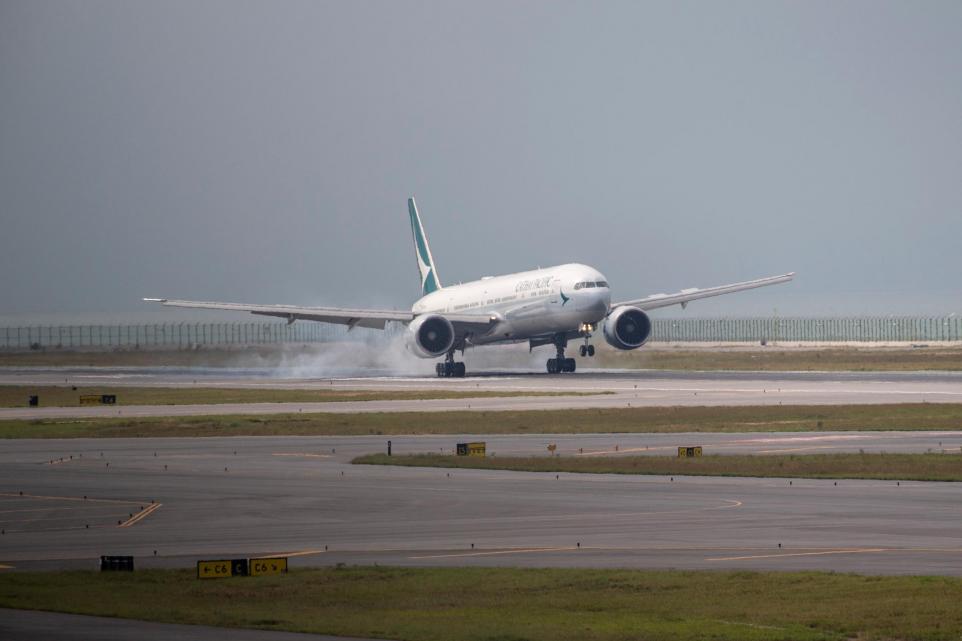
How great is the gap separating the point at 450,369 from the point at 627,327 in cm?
1204

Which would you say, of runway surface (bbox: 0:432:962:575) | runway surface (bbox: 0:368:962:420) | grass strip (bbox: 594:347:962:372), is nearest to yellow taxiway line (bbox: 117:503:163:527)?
runway surface (bbox: 0:432:962:575)

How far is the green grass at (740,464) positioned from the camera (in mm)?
41344

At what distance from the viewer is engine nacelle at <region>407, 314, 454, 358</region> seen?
336 feet

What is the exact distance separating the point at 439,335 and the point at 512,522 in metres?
70.1

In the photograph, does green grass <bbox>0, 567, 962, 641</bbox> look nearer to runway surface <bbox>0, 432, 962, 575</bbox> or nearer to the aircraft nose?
runway surface <bbox>0, 432, 962, 575</bbox>

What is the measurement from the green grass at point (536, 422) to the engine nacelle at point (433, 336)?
105 ft

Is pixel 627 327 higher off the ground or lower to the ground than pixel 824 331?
lower

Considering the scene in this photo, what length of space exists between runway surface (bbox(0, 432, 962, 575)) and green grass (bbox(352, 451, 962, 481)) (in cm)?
129

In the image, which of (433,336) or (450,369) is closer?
(433,336)

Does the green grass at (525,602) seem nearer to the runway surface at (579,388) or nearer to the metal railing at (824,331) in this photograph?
the runway surface at (579,388)

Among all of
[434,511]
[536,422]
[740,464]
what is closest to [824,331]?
[536,422]

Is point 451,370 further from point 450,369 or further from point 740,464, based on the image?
point 740,464

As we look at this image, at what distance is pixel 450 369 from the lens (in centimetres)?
10500

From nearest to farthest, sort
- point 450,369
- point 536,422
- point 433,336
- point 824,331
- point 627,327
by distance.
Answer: point 536,422
point 433,336
point 627,327
point 450,369
point 824,331
